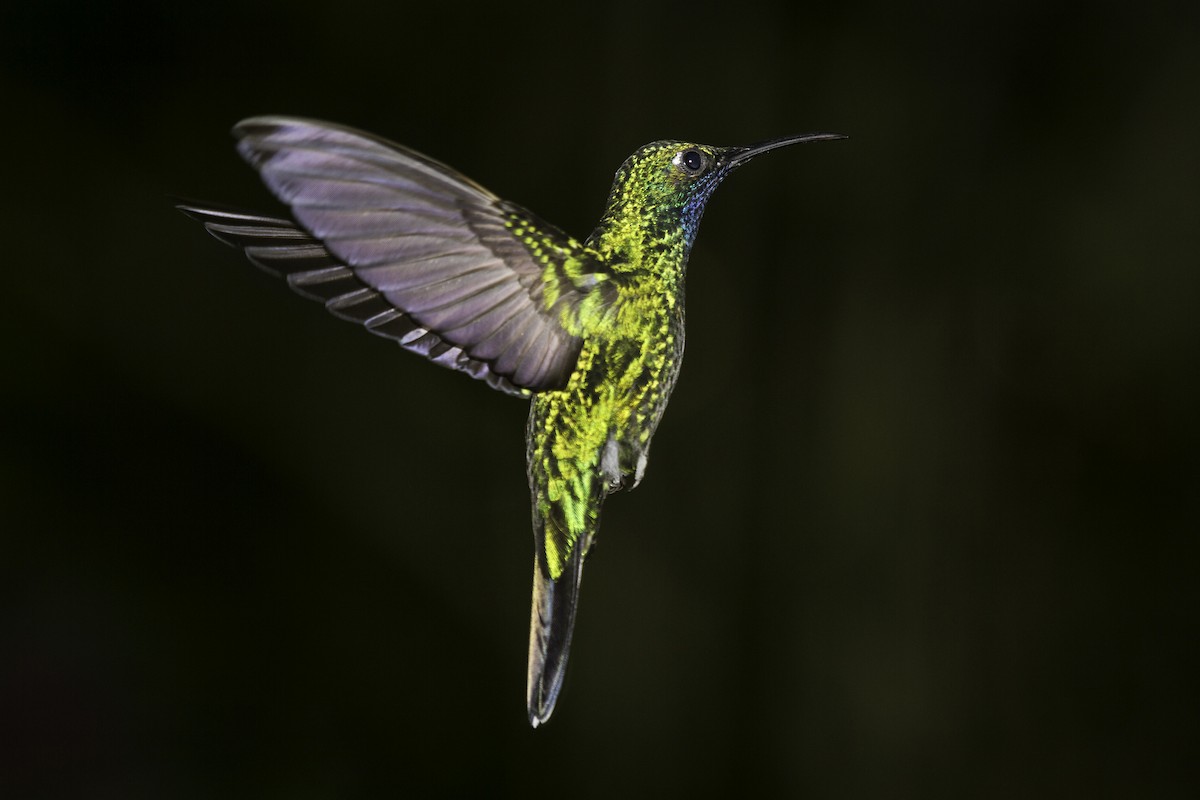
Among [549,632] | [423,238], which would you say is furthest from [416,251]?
[549,632]

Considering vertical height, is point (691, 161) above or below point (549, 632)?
above

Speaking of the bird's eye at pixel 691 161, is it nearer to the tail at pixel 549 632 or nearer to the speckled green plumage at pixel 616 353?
the speckled green plumage at pixel 616 353

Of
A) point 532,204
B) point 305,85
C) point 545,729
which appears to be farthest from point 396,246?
point 545,729

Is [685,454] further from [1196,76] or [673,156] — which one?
[673,156]

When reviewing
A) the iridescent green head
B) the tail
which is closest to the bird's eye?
the iridescent green head

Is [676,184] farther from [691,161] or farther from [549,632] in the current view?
[549,632]

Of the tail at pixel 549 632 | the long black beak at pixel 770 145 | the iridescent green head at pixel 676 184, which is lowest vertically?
the tail at pixel 549 632

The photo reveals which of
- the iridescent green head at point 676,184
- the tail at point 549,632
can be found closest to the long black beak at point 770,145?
the iridescent green head at point 676,184
